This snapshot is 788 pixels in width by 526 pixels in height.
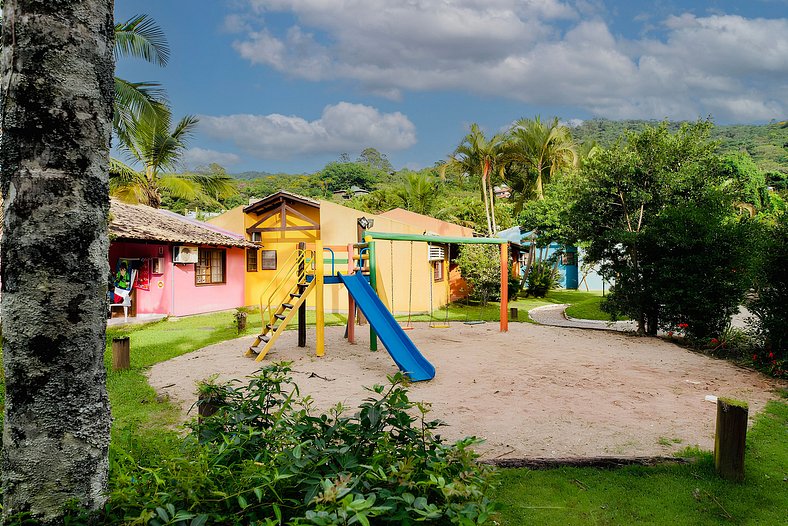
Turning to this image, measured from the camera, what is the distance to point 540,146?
28.7 meters

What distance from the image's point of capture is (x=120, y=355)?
789 centimetres

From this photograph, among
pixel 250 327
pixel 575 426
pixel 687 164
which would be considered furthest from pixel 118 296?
pixel 687 164

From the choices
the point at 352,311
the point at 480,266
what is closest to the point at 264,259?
the point at 480,266

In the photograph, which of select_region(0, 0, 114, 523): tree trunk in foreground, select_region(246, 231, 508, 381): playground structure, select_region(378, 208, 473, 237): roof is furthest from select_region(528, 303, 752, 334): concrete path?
select_region(0, 0, 114, 523): tree trunk in foreground

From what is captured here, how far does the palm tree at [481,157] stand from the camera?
23688 mm

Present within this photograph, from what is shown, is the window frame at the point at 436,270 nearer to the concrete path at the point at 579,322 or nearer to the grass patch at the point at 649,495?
the concrete path at the point at 579,322

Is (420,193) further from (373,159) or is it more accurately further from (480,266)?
(373,159)

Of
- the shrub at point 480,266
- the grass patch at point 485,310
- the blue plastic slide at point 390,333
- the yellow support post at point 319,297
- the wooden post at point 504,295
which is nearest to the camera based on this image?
the blue plastic slide at point 390,333

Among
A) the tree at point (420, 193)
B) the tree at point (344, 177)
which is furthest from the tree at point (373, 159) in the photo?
the tree at point (420, 193)

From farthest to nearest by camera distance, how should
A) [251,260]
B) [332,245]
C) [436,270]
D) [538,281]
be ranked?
[538,281] → [436,270] → [251,260] → [332,245]

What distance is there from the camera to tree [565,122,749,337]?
10.1 m

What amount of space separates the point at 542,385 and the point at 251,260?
540 inches

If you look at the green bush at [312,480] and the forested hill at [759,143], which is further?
the forested hill at [759,143]

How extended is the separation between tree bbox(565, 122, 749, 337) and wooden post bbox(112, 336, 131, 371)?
1031 centimetres
